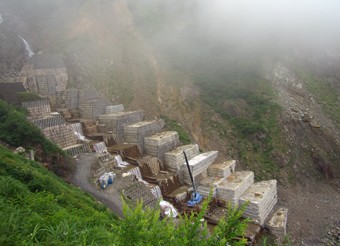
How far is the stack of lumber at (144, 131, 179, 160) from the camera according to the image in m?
16.8

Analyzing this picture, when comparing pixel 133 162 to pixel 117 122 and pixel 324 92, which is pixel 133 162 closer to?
pixel 117 122

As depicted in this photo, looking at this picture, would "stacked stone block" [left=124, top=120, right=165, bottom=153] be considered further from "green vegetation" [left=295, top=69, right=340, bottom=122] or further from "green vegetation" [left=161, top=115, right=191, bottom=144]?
"green vegetation" [left=295, top=69, right=340, bottom=122]

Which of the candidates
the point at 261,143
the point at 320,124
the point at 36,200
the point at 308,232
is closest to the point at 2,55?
the point at 36,200

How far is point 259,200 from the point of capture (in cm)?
1486

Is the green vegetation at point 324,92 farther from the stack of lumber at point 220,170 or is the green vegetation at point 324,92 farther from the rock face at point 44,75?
the rock face at point 44,75

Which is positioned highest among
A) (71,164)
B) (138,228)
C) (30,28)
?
(30,28)

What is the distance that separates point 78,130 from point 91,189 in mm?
5425

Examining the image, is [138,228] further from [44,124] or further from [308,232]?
[308,232]

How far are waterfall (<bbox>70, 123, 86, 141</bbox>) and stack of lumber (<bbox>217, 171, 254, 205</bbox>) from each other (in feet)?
28.4

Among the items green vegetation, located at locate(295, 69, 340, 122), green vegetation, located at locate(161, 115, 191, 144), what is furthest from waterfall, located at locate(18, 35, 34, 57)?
green vegetation, located at locate(295, 69, 340, 122)

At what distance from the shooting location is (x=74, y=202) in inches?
360

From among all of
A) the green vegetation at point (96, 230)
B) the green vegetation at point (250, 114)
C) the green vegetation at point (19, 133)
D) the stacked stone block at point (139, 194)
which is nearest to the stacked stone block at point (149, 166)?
the stacked stone block at point (139, 194)

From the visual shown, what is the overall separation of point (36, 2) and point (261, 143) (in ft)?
94.1

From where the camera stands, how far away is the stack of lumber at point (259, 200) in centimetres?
1464
